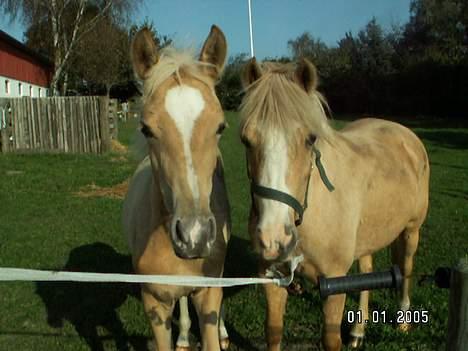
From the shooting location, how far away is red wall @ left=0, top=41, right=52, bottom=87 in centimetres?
2386

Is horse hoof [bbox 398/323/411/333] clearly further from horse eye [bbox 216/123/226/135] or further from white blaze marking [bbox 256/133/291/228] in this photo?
horse eye [bbox 216/123/226/135]

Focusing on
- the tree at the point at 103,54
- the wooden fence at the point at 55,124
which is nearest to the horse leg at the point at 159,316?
the wooden fence at the point at 55,124

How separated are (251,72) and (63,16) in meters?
27.4

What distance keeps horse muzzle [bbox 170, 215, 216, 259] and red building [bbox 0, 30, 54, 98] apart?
2389 centimetres

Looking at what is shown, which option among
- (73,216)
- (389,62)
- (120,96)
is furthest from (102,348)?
(120,96)

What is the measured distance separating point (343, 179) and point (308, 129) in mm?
827

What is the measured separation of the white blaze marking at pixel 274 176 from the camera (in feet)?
7.72

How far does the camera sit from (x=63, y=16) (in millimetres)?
26906

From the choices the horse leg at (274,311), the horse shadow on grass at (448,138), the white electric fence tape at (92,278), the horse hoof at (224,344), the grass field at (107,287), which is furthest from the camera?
the horse shadow on grass at (448,138)

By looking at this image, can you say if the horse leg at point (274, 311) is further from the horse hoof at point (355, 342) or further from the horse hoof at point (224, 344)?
the horse hoof at point (355, 342)

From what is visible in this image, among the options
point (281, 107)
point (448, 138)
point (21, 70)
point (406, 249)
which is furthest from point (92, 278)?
point (21, 70)

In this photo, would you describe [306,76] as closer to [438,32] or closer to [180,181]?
[180,181]

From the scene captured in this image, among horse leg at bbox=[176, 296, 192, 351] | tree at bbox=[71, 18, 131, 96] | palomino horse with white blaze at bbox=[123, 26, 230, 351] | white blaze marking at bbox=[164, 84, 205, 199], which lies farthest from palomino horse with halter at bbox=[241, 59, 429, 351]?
tree at bbox=[71, 18, 131, 96]

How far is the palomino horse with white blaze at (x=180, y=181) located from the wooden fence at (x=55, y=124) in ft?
40.8
